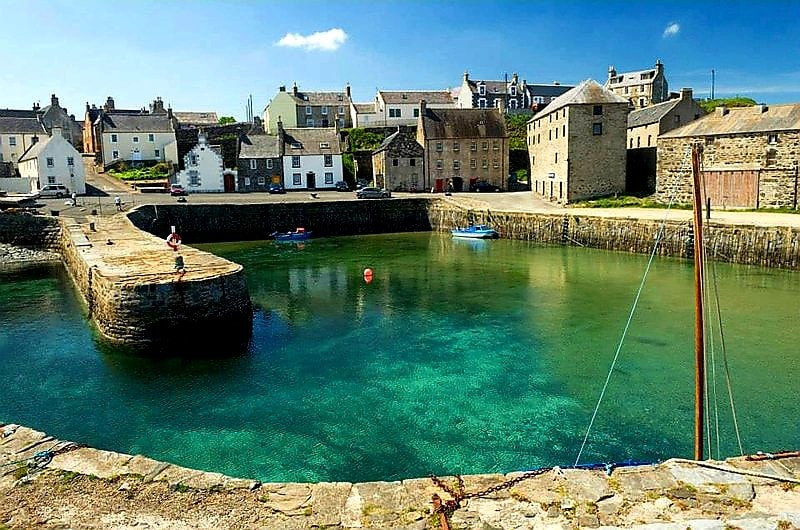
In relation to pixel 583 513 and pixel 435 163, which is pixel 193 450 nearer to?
pixel 583 513

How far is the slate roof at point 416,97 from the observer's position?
71188 mm

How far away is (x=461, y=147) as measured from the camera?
178 ft

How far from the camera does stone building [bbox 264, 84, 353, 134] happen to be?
72.6 meters

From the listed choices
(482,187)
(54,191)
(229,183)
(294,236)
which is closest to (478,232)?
(294,236)

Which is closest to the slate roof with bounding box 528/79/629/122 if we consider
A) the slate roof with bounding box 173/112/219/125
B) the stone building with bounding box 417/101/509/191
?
the stone building with bounding box 417/101/509/191

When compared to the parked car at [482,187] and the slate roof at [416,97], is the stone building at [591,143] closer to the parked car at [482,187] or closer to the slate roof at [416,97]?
the parked car at [482,187]

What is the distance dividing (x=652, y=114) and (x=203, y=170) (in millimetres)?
38726

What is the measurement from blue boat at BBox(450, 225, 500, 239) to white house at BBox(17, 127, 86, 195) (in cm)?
3287

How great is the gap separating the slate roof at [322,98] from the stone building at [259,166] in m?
20.3

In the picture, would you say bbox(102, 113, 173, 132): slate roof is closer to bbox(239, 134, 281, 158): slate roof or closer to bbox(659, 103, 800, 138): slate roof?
bbox(239, 134, 281, 158): slate roof

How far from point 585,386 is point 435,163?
41951mm

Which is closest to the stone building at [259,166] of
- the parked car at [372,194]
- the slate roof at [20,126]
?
the parked car at [372,194]

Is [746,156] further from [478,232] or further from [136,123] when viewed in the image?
[136,123]

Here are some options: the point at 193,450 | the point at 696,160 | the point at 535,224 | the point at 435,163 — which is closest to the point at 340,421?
the point at 193,450
